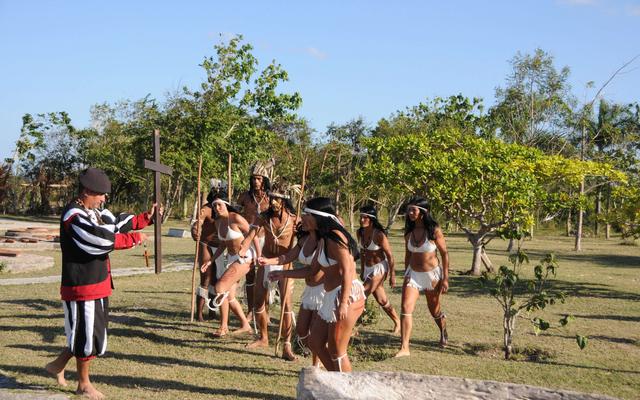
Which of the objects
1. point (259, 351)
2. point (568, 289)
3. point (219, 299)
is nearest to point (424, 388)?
point (259, 351)

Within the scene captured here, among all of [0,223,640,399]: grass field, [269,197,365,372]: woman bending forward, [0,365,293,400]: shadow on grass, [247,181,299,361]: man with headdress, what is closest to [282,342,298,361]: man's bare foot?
[0,223,640,399]: grass field

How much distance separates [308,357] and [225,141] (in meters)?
22.0

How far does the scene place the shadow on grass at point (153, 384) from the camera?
6445 mm

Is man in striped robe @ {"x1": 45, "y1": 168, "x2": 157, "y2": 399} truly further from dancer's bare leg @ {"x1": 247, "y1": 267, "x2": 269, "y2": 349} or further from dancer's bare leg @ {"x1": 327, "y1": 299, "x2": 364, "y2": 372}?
dancer's bare leg @ {"x1": 247, "y1": 267, "x2": 269, "y2": 349}

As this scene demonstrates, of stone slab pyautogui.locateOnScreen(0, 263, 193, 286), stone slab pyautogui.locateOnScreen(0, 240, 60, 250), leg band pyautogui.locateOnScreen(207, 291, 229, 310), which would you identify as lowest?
stone slab pyautogui.locateOnScreen(0, 263, 193, 286)

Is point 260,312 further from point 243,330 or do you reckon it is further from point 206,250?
point 206,250

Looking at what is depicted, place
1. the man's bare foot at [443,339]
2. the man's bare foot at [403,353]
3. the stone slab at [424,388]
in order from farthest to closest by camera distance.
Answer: the man's bare foot at [443,339], the man's bare foot at [403,353], the stone slab at [424,388]

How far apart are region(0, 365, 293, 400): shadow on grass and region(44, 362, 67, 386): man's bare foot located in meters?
0.35

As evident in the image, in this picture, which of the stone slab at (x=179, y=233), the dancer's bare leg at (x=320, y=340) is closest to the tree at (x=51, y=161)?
the stone slab at (x=179, y=233)

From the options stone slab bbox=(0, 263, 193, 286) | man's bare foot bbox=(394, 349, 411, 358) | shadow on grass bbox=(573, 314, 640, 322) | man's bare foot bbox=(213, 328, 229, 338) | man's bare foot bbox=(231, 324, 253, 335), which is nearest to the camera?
man's bare foot bbox=(394, 349, 411, 358)

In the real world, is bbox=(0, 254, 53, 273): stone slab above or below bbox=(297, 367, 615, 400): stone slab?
below

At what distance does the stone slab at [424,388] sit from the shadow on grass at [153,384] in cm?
183

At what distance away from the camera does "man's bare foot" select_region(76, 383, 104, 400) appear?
6037mm

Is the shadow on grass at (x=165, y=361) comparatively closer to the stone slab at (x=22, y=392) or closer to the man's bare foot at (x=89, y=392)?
the stone slab at (x=22, y=392)
